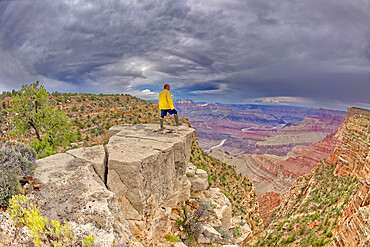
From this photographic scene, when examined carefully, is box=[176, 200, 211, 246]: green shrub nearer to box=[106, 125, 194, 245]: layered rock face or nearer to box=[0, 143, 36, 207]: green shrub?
box=[106, 125, 194, 245]: layered rock face

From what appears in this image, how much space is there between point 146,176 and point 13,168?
308cm

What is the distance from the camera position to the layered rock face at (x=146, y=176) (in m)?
5.11

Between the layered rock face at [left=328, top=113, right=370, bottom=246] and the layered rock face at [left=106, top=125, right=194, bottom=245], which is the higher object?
the layered rock face at [left=106, top=125, right=194, bottom=245]

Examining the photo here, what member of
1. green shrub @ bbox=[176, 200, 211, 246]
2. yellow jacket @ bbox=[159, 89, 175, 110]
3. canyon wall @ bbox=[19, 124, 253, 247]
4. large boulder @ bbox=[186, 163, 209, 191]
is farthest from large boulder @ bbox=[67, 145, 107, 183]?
large boulder @ bbox=[186, 163, 209, 191]

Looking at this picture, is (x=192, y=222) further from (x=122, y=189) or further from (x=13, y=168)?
(x=13, y=168)

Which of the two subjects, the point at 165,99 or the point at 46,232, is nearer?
the point at 46,232

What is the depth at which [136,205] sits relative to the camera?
17.2 ft

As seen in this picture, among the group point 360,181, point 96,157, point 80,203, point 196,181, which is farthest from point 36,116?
point 360,181

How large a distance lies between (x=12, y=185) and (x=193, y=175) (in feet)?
31.3

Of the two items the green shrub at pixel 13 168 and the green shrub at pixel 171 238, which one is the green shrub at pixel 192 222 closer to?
the green shrub at pixel 171 238

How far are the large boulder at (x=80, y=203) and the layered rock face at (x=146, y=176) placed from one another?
84 cm

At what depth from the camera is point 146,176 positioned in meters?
5.39

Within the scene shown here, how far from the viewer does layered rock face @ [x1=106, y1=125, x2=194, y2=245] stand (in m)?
5.11

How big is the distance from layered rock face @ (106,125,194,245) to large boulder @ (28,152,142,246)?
0.84 meters
